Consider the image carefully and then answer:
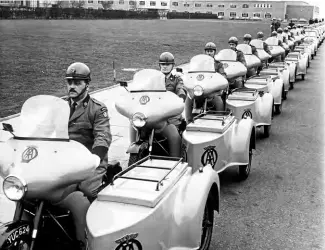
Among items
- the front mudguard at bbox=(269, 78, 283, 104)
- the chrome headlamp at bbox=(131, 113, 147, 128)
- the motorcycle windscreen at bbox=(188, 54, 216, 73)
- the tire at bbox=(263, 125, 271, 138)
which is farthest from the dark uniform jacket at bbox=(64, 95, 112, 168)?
the front mudguard at bbox=(269, 78, 283, 104)

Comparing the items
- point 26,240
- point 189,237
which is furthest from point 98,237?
point 189,237

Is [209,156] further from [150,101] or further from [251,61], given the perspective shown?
[251,61]

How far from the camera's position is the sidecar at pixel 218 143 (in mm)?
5902

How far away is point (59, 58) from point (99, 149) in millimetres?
17127

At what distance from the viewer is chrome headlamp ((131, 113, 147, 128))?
5258 mm

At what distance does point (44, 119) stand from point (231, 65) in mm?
7446

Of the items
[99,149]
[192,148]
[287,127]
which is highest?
[99,149]

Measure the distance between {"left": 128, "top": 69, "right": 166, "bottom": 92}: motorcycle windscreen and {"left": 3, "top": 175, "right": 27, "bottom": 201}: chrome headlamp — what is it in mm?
2728

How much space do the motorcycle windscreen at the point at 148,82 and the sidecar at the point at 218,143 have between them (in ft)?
2.62

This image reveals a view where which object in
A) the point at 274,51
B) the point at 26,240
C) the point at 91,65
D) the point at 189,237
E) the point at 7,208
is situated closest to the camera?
the point at 26,240

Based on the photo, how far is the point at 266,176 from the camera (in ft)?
22.9

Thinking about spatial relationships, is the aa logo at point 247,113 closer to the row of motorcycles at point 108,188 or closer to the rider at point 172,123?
the rider at point 172,123

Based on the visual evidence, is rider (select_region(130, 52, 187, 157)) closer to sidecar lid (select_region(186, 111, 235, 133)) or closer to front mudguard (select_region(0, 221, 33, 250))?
sidecar lid (select_region(186, 111, 235, 133))

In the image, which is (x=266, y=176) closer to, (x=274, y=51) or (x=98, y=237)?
(x=98, y=237)
